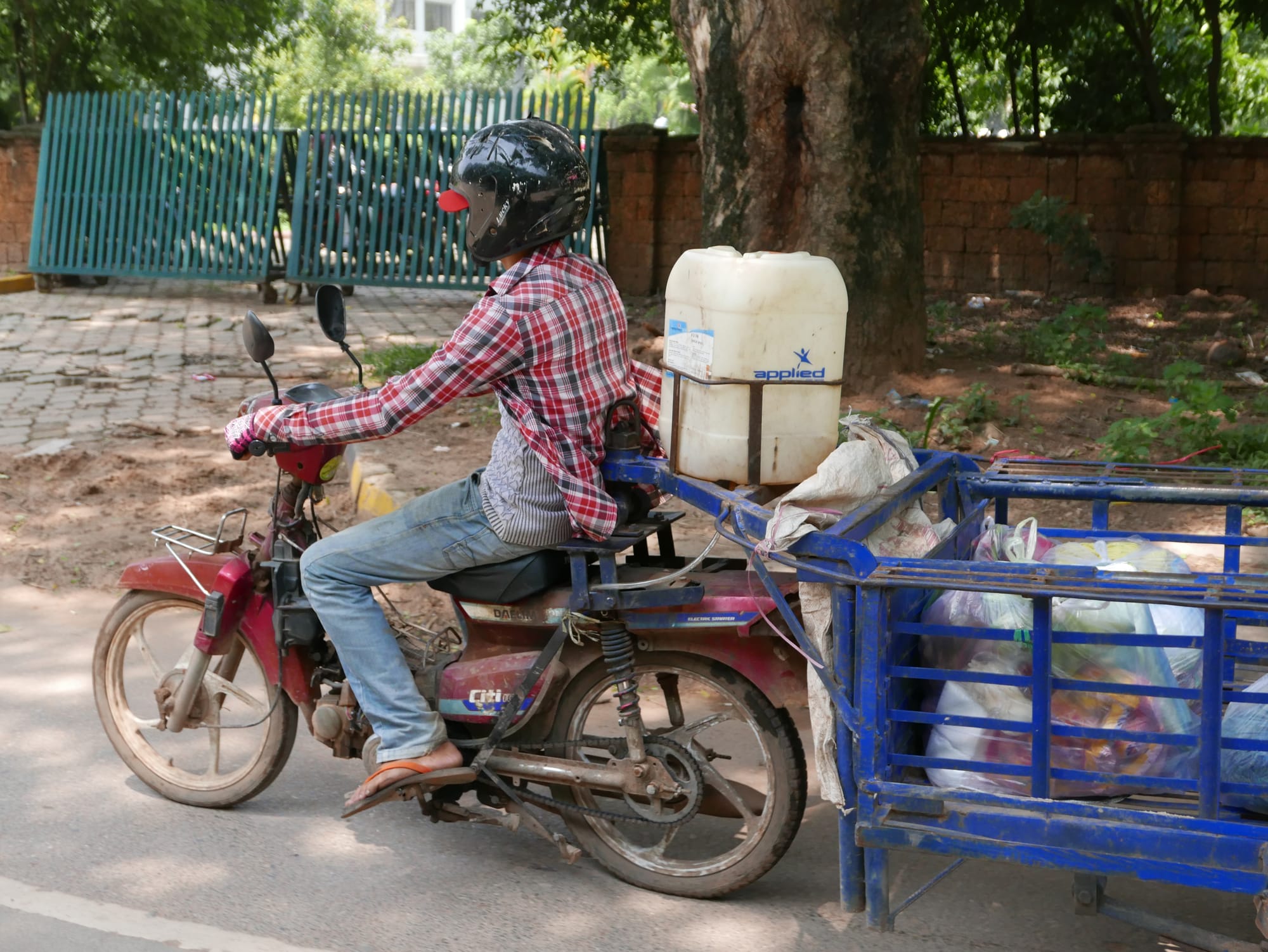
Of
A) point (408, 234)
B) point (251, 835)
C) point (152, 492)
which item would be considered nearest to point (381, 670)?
point (251, 835)

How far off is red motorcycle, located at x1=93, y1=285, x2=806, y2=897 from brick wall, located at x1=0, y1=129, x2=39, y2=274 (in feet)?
49.8

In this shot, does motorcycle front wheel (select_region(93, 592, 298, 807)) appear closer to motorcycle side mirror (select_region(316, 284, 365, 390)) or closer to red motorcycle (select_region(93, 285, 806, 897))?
red motorcycle (select_region(93, 285, 806, 897))

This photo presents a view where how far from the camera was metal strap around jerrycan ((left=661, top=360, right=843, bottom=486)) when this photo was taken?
2.99 meters

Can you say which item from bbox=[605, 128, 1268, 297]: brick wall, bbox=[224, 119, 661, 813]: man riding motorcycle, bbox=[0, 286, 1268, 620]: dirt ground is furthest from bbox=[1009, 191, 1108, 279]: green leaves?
bbox=[224, 119, 661, 813]: man riding motorcycle

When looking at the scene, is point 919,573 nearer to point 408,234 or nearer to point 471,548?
point 471,548

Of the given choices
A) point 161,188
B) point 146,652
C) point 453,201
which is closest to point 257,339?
point 453,201

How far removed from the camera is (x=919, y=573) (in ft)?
8.43

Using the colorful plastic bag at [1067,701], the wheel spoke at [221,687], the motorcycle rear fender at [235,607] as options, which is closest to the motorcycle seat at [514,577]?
the motorcycle rear fender at [235,607]

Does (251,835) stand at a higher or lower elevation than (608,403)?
lower

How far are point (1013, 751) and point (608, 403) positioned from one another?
1262 millimetres

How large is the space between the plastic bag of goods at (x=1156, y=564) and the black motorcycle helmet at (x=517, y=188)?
1429 millimetres

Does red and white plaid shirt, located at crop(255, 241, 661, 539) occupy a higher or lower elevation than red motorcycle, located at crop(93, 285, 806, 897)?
higher

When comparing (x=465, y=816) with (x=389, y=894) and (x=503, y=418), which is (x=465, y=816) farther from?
(x=503, y=418)

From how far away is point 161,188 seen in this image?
15492 mm
